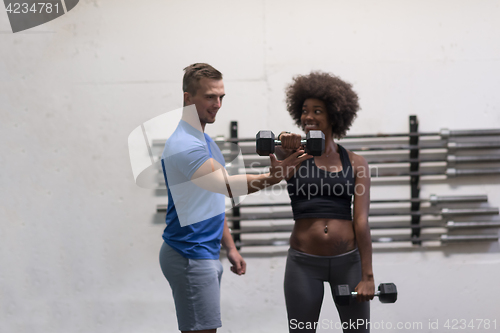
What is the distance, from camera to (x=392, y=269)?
2652 millimetres

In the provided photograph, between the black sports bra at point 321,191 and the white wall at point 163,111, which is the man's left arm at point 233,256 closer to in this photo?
the black sports bra at point 321,191

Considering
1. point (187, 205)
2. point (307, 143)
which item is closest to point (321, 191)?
point (307, 143)

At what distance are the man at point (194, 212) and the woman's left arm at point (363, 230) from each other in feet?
1.71

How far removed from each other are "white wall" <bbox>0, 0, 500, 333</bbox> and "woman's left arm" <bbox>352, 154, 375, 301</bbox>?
90cm

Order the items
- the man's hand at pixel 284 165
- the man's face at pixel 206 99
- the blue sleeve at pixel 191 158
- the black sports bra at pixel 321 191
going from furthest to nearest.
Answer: the black sports bra at pixel 321 191
the man's face at pixel 206 99
the blue sleeve at pixel 191 158
the man's hand at pixel 284 165

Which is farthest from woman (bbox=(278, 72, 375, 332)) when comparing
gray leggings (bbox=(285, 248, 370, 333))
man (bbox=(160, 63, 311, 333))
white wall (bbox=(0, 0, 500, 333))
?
white wall (bbox=(0, 0, 500, 333))

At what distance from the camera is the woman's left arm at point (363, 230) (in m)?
1.71

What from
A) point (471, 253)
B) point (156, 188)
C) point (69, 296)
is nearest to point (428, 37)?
point (471, 253)

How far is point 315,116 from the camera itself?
6.30 feet

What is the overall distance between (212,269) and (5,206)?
5.72ft

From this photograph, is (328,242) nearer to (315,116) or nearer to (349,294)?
(349,294)

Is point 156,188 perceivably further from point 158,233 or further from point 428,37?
point 428,37

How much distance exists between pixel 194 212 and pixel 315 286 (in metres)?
0.58

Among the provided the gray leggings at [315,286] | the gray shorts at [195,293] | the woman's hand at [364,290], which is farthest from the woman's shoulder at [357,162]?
the gray shorts at [195,293]
